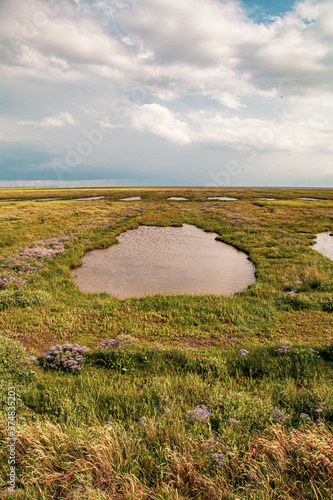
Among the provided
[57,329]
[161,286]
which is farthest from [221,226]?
[57,329]

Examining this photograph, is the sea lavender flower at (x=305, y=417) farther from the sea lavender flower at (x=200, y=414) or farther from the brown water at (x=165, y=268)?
the brown water at (x=165, y=268)

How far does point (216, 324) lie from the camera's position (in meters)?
9.20

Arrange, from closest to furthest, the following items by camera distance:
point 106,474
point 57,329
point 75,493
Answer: point 75,493 → point 106,474 → point 57,329

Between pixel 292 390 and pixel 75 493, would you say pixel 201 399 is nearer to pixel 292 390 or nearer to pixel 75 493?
pixel 292 390

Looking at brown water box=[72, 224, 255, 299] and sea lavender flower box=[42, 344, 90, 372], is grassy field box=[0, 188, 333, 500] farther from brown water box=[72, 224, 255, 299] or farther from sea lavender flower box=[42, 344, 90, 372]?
brown water box=[72, 224, 255, 299]

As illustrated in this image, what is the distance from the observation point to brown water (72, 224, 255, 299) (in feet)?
42.4

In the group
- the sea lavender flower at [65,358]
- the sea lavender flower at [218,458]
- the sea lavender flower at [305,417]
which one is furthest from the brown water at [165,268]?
the sea lavender flower at [218,458]

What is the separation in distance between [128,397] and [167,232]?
22973 millimetres

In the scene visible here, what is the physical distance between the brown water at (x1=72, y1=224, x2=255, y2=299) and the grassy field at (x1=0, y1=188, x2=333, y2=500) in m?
1.30

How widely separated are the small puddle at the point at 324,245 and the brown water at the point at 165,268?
20.0 feet

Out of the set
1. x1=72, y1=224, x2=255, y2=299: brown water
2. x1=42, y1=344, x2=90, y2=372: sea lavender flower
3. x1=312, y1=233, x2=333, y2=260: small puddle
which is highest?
x1=312, y1=233, x2=333, y2=260: small puddle

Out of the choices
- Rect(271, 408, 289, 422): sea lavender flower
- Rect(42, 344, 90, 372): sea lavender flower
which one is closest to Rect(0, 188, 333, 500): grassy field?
Rect(271, 408, 289, 422): sea lavender flower

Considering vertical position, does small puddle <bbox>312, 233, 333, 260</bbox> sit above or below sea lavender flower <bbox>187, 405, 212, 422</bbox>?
above

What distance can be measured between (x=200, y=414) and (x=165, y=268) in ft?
38.7
